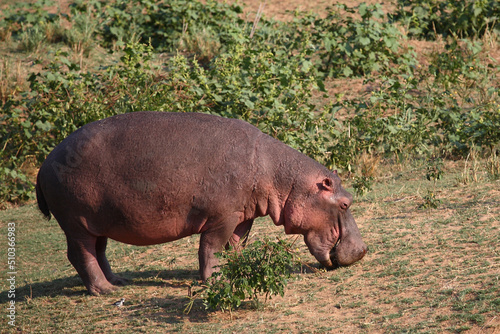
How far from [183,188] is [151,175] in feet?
0.91

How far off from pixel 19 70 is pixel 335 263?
750cm

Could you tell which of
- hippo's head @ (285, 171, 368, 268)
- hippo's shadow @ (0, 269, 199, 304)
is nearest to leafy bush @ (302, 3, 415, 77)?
hippo's head @ (285, 171, 368, 268)

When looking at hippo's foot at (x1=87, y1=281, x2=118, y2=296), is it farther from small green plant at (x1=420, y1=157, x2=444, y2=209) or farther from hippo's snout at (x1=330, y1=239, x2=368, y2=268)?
small green plant at (x1=420, y1=157, x2=444, y2=209)

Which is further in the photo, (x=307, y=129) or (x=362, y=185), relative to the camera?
(x=307, y=129)

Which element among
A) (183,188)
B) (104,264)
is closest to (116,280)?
(104,264)

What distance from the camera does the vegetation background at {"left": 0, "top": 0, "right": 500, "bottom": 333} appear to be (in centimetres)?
532

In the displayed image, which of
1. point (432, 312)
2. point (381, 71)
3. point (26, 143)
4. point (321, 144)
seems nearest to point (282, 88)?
point (321, 144)

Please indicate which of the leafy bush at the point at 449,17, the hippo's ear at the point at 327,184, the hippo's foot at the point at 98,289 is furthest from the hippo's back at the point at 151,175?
the leafy bush at the point at 449,17

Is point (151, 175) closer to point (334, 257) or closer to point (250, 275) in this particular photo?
point (250, 275)

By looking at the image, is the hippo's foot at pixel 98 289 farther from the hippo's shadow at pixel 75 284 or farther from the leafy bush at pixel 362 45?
the leafy bush at pixel 362 45

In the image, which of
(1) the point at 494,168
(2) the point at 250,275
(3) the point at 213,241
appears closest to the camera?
(2) the point at 250,275

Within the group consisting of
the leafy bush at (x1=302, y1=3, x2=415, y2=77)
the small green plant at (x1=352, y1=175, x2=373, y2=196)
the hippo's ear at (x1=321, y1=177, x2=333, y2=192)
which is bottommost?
the small green plant at (x1=352, y1=175, x2=373, y2=196)

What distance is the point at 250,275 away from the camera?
522cm

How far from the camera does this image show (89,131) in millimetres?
5777
